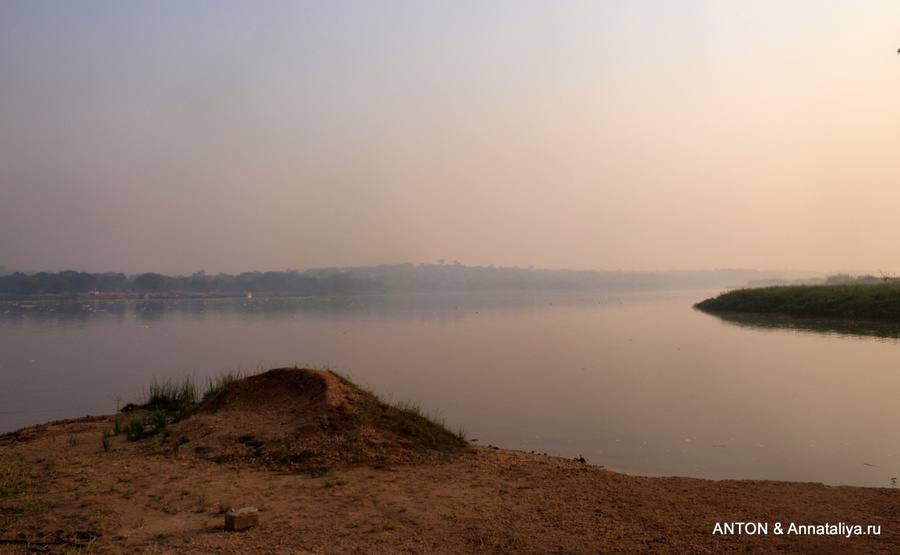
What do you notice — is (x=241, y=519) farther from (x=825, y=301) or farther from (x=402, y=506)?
(x=825, y=301)

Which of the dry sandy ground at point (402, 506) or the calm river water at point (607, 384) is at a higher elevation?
the dry sandy ground at point (402, 506)

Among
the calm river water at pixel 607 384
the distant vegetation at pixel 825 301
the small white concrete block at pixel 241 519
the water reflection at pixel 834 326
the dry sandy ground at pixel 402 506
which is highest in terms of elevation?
the distant vegetation at pixel 825 301

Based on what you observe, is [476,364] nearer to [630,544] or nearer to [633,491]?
[633,491]

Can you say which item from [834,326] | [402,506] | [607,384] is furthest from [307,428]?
[834,326]

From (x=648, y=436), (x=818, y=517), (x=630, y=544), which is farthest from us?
(x=648, y=436)

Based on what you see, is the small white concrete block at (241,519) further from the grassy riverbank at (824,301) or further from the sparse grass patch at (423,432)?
the grassy riverbank at (824,301)

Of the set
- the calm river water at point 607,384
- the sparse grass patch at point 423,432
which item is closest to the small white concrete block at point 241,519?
the sparse grass patch at point 423,432

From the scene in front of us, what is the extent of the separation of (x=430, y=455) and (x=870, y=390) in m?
11.1

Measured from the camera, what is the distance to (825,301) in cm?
3816

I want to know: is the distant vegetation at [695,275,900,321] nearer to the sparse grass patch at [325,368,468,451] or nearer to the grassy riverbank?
the grassy riverbank

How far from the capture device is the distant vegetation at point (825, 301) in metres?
33.4

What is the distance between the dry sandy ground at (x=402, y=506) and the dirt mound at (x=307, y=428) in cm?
9

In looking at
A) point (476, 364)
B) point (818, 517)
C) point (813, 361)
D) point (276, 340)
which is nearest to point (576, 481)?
point (818, 517)

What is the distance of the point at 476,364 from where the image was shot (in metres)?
18.7
